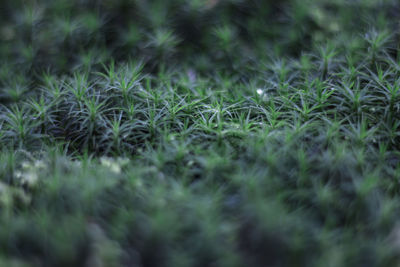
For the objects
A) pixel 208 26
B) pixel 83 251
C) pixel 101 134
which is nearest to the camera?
pixel 83 251

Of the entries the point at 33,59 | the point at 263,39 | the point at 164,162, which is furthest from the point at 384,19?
the point at 33,59

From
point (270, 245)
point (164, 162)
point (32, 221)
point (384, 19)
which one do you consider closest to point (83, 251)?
point (32, 221)

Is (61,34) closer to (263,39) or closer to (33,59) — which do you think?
(33,59)

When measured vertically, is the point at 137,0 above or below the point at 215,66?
above

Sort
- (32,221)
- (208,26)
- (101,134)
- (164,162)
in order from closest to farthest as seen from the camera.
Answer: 1. (32,221)
2. (164,162)
3. (101,134)
4. (208,26)

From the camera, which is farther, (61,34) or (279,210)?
(61,34)

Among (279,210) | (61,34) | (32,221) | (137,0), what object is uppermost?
(137,0)
